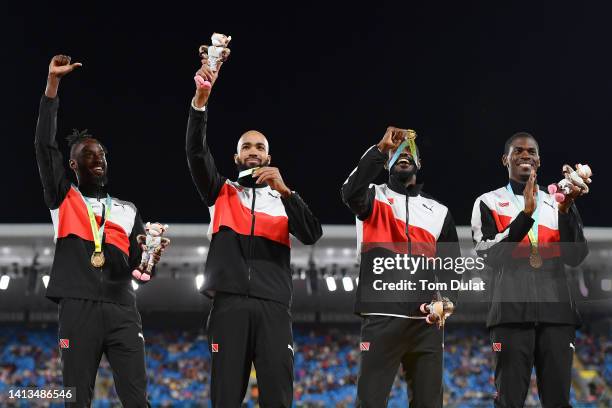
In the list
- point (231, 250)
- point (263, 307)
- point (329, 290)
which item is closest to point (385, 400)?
point (263, 307)

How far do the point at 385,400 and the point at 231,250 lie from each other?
4.84 ft

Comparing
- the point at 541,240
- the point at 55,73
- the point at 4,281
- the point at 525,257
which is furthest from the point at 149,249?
the point at 4,281

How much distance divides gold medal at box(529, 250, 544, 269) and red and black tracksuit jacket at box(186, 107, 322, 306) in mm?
1622

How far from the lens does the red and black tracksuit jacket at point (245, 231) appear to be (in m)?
5.82

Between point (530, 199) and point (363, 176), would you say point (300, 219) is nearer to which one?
point (363, 176)

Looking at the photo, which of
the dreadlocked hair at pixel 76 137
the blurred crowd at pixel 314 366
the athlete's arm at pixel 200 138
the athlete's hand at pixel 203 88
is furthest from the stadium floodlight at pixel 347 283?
the athlete's hand at pixel 203 88

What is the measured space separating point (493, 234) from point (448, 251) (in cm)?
39

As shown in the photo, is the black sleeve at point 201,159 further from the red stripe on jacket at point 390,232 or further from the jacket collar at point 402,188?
the jacket collar at point 402,188

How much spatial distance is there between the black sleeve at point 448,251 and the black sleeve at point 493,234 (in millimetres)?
205

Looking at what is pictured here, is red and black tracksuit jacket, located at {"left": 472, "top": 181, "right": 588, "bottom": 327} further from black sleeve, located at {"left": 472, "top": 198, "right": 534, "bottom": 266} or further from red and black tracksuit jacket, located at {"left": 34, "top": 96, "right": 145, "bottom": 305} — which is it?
red and black tracksuit jacket, located at {"left": 34, "top": 96, "right": 145, "bottom": 305}

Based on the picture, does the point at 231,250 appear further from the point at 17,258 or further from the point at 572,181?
the point at 17,258

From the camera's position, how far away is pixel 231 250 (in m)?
5.93

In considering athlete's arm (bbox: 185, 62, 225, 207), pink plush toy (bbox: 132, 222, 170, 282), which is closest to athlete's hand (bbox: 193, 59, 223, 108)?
athlete's arm (bbox: 185, 62, 225, 207)

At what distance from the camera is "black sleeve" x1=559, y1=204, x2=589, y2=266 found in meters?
6.41
